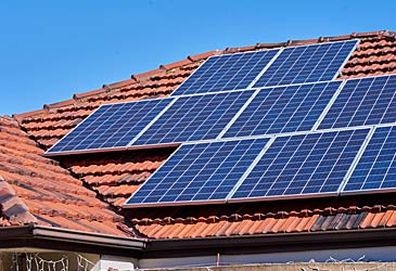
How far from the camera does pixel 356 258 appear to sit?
473 inches

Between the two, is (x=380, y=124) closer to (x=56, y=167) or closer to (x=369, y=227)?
(x=369, y=227)

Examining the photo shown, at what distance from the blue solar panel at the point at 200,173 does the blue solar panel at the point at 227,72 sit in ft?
9.87

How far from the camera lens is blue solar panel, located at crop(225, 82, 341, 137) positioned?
1529 centimetres

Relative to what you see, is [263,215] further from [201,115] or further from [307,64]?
[307,64]

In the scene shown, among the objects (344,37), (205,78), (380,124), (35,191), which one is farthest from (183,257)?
(344,37)

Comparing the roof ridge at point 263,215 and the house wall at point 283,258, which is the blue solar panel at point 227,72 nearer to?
the roof ridge at point 263,215

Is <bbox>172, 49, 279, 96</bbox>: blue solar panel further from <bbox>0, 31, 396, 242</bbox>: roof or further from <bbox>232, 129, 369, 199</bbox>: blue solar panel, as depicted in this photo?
<bbox>232, 129, 369, 199</bbox>: blue solar panel

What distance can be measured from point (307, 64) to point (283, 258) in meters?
6.74

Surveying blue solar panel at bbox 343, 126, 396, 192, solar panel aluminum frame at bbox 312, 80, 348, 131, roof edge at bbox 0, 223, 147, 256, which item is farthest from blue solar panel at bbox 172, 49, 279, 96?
roof edge at bbox 0, 223, 147, 256

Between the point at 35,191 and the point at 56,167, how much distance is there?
7.61ft

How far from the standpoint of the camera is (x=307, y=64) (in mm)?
18562

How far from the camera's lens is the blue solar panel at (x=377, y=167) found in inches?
500

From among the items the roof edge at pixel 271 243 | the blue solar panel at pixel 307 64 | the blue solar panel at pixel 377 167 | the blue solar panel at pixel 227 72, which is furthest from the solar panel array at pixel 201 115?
the roof edge at pixel 271 243

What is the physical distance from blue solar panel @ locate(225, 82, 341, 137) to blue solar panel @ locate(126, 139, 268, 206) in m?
0.50
